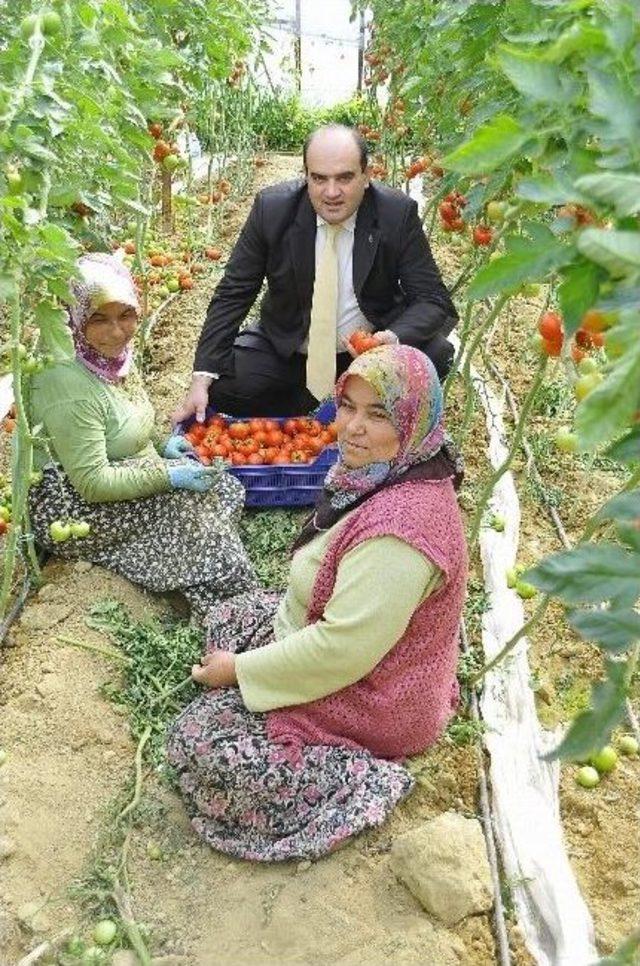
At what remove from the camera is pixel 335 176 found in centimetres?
337

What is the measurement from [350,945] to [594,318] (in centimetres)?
146

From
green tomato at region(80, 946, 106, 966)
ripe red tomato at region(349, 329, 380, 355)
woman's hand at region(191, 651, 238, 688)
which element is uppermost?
ripe red tomato at region(349, 329, 380, 355)

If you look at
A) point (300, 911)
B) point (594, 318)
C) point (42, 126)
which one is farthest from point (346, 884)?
point (42, 126)

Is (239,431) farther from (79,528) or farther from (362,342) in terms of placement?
(79,528)

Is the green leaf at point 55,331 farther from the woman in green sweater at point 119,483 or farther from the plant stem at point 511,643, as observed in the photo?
the plant stem at point 511,643

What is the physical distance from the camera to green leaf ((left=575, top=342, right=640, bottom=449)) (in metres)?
0.73

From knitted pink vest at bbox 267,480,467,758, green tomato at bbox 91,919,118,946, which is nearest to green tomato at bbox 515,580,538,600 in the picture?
knitted pink vest at bbox 267,480,467,758

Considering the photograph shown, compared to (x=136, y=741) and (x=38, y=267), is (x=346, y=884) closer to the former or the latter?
(x=136, y=741)

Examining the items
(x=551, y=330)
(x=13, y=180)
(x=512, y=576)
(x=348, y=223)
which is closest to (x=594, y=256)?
(x=551, y=330)

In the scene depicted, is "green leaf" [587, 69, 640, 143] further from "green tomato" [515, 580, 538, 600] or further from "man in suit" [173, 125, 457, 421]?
"man in suit" [173, 125, 457, 421]

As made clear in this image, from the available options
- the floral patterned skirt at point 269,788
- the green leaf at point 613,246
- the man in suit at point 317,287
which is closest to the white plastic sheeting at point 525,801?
the floral patterned skirt at point 269,788

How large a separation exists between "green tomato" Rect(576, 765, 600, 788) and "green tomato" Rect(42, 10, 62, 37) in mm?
2193

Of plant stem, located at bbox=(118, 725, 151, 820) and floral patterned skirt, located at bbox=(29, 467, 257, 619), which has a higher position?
floral patterned skirt, located at bbox=(29, 467, 257, 619)

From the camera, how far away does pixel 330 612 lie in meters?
2.04
